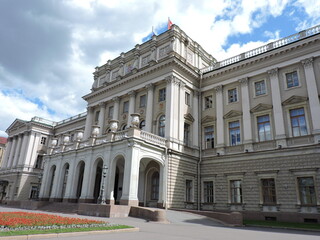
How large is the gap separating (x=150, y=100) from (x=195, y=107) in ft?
17.3

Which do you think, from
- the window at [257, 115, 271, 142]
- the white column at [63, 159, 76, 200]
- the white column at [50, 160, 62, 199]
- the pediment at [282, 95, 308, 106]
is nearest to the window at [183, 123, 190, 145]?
the window at [257, 115, 271, 142]

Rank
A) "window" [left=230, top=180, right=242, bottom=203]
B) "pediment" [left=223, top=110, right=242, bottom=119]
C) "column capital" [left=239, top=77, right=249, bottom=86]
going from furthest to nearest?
"column capital" [left=239, top=77, right=249, bottom=86] → "pediment" [left=223, top=110, right=242, bottom=119] → "window" [left=230, top=180, right=242, bottom=203]

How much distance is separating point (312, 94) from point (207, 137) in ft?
36.3

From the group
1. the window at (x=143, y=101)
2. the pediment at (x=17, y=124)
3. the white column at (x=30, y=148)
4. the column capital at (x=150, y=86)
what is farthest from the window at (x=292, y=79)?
the pediment at (x=17, y=124)

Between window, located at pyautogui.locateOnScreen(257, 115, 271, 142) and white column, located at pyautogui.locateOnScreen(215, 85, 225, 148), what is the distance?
3758 mm

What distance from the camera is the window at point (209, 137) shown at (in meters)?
28.7

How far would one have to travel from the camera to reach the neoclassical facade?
22.1 meters

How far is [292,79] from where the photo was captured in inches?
968

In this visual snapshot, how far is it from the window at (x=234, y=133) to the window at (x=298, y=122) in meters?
5.19

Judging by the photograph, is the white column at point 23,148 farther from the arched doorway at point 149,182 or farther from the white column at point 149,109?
the arched doorway at point 149,182

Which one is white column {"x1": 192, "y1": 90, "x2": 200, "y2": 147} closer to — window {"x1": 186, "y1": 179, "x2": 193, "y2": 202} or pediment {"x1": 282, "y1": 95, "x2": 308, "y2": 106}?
window {"x1": 186, "y1": 179, "x2": 193, "y2": 202}

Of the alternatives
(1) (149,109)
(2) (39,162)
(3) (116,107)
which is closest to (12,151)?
(2) (39,162)

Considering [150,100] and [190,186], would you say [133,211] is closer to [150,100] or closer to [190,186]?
Answer: [190,186]

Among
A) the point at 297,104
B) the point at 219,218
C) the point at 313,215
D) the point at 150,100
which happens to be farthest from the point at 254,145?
the point at 150,100
